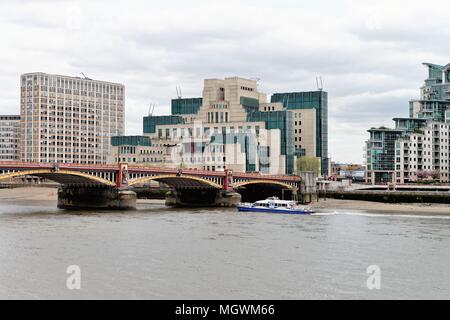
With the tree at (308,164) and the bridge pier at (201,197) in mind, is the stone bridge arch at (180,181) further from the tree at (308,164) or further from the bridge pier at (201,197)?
the tree at (308,164)

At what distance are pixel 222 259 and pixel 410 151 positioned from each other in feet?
397

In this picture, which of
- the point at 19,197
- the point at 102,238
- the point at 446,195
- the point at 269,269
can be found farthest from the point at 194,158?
the point at 269,269

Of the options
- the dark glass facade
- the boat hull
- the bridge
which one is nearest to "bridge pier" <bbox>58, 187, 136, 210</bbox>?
the bridge

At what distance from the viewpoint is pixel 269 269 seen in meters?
48.8

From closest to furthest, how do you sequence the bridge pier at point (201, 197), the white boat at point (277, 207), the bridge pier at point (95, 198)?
the white boat at point (277, 207) → the bridge pier at point (95, 198) → the bridge pier at point (201, 197)

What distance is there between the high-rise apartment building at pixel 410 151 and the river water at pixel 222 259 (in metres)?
82.9

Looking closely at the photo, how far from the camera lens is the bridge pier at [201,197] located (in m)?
128

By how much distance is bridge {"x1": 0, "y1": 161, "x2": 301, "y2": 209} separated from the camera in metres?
99.2

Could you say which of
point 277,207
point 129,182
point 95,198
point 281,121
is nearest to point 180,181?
point 129,182

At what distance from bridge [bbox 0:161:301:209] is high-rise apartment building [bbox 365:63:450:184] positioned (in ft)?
108

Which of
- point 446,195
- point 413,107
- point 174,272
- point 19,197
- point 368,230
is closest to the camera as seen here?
point 174,272

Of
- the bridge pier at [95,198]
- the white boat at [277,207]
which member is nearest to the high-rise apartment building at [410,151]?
the white boat at [277,207]

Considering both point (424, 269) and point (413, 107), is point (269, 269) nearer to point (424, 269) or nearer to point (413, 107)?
point (424, 269)

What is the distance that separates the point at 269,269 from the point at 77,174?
2229 inches
